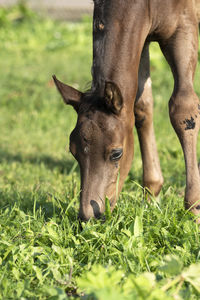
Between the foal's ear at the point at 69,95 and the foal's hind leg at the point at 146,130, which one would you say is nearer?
the foal's ear at the point at 69,95

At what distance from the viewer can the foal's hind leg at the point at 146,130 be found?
389cm

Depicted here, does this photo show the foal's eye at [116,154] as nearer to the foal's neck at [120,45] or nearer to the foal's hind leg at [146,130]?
the foal's neck at [120,45]

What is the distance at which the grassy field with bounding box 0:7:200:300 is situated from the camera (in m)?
2.11

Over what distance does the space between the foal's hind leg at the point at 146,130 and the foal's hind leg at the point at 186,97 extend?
55 centimetres

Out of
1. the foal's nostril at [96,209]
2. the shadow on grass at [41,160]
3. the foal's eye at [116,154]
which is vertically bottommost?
the shadow on grass at [41,160]

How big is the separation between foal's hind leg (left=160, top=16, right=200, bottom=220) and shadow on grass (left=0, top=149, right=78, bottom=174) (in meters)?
1.88

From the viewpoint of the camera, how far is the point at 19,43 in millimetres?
11930

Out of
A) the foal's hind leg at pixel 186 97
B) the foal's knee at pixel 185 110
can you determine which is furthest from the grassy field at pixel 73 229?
the foal's knee at pixel 185 110

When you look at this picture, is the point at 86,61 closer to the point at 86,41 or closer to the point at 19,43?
the point at 86,41

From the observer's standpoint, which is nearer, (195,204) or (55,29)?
(195,204)

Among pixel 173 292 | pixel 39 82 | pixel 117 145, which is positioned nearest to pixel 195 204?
pixel 117 145

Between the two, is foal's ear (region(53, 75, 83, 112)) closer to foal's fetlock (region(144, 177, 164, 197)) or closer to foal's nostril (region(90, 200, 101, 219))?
foal's nostril (region(90, 200, 101, 219))

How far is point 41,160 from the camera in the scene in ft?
18.0

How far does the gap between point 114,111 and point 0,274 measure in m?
1.25
